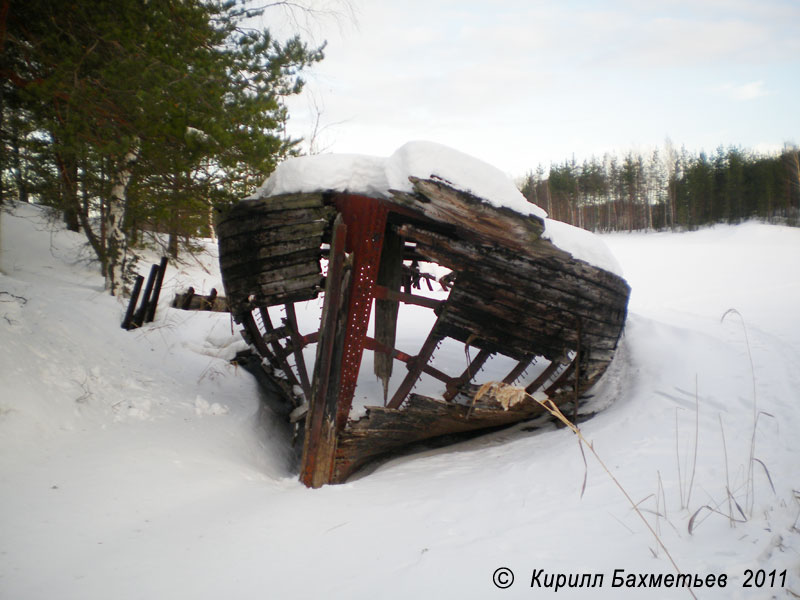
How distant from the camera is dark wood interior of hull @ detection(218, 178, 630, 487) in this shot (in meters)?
3.47

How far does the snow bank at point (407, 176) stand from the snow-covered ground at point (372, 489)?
1761mm

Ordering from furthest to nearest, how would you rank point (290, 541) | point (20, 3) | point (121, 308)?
point (121, 308) < point (20, 3) < point (290, 541)

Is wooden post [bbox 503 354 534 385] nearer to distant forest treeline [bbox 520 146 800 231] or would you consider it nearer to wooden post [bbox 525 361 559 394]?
wooden post [bbox 525 361 559 394]

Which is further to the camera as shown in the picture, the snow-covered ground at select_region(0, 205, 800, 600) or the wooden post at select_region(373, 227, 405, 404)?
the wooden post at select_region(373, 227, 405, 404)

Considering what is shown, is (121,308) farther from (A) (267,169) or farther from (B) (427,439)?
(B) (427,439)

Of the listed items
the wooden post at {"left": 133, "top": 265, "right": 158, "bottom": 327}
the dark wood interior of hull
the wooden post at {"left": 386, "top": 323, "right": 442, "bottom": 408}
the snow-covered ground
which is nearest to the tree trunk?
the wooden post at {"left": 133, "top": 265, "right": 158, "bottom": 327}

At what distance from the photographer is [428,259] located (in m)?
3.79

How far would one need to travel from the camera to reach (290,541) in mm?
2275

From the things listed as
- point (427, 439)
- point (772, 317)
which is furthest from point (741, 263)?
point (427, 439)

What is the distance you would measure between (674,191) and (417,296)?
49656mm

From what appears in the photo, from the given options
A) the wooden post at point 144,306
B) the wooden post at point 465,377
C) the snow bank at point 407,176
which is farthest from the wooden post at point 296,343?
the wooden post at point 144,306

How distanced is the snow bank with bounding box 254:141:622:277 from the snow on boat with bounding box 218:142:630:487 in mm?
12

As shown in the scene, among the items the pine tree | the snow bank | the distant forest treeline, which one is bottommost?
the distant forest treeline

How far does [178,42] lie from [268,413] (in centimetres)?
409
